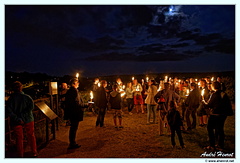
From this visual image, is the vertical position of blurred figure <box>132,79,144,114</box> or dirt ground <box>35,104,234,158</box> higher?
blurred figure <box>132,79,144,114</box>

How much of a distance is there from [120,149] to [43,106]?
277 centimetres

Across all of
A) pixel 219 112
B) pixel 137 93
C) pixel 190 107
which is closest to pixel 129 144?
pixel 219 112

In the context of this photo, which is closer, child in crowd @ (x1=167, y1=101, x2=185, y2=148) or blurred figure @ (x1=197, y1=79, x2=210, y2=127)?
child in crowd @ (x1=167, y1=101, x2=185, y2=148)

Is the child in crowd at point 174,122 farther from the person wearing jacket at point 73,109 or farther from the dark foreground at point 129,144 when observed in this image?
the person wearing jacket at point 73,109

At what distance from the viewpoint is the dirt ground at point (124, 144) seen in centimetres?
502

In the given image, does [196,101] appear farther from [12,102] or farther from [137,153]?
[12,102]

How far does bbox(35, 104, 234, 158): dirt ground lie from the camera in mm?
5016

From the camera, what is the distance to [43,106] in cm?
567

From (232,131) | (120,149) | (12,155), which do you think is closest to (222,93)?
(232,131)

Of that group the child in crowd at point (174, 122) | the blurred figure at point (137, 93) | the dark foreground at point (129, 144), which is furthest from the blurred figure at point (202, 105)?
the blurred figure at point (137, 93)

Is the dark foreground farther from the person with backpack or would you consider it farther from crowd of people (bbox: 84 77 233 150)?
the person with backpack

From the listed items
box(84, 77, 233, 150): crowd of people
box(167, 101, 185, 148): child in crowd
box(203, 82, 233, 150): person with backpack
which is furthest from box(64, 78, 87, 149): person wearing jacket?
box(203, 82, 233, 150): person with backpack

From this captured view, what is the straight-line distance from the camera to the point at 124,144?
5.75 meters

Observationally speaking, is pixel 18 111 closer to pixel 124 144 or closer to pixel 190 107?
pixel 124 144
